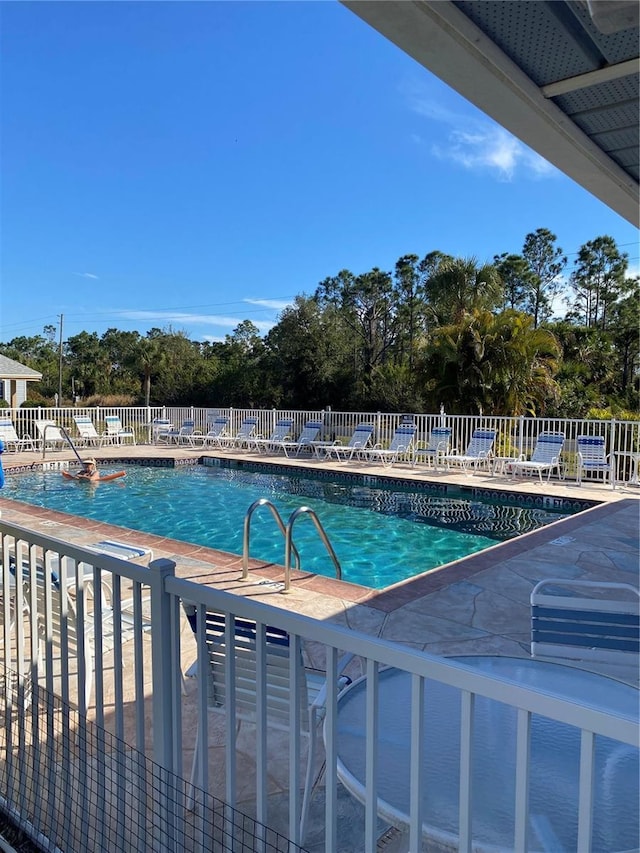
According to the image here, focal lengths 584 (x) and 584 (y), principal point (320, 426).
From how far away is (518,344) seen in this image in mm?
15172

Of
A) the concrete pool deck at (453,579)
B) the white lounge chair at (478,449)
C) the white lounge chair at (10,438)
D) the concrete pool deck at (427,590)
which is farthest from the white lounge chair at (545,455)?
the white lounge chair at (10,438)

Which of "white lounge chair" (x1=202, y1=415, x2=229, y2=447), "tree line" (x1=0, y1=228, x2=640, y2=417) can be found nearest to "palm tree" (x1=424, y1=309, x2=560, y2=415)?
"tree line" (x1=0, y1=228, x2=640, y2=417)

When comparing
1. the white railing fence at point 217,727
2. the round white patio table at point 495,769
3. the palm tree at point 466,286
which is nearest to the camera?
the white railing fence at point 217,727

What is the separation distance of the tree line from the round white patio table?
1447cm

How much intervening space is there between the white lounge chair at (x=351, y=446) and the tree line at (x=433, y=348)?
4.25 metres

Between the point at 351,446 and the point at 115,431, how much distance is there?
268 inches

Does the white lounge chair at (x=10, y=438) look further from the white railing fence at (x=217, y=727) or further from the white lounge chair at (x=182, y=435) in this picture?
the white railing fence at (x=217, y=727)

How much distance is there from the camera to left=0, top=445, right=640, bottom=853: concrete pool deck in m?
2.27

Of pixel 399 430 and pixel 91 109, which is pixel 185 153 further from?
pixel 399 430

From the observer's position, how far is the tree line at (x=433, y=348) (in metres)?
15.7

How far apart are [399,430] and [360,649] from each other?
1099 cm

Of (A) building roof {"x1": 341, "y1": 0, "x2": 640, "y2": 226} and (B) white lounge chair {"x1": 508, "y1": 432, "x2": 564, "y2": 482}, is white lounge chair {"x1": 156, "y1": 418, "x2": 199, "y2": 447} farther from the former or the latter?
(A) building roof {"x1": 341, "y1": 0, "x2": 640, "y2": 226}

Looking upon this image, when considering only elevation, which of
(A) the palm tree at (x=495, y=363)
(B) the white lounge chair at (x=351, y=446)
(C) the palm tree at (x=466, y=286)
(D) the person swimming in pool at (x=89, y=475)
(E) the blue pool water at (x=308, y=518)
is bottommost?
(E) the blue pool water at (x=308, y=518)

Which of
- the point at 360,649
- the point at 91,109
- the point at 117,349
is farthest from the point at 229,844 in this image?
the point at 117,349
